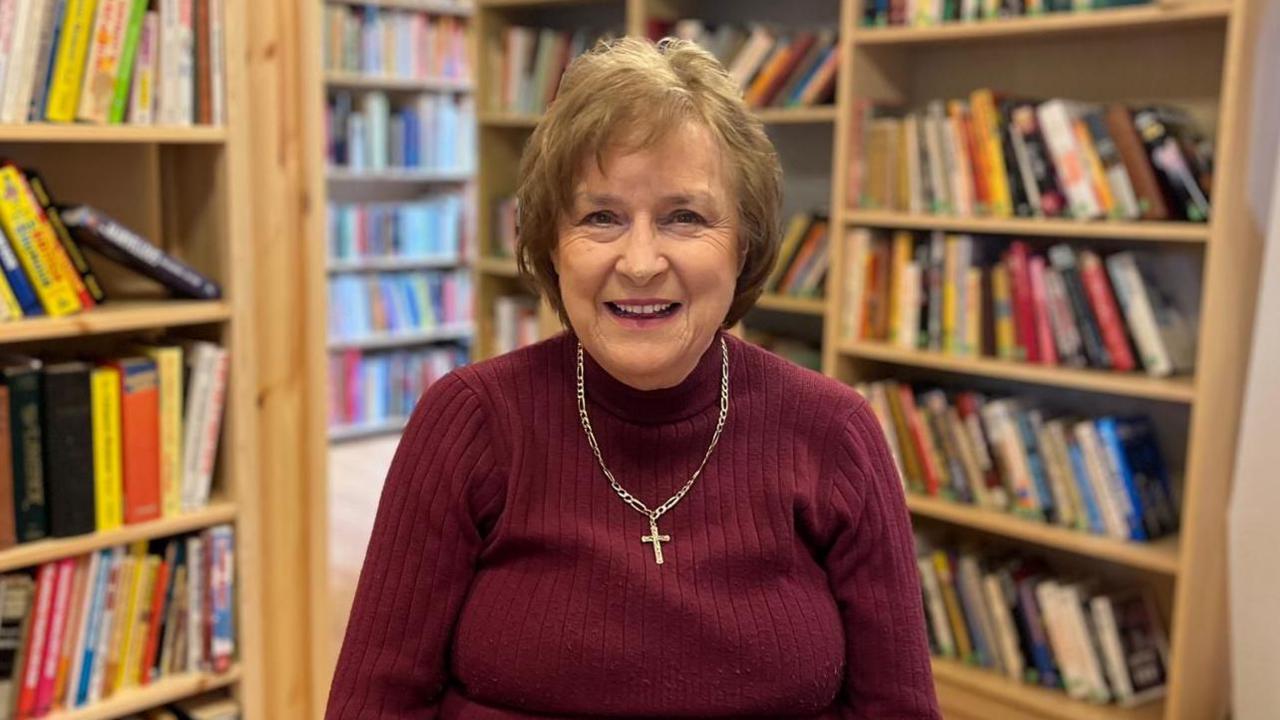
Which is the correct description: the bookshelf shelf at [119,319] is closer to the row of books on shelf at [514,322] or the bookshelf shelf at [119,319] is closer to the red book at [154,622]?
the red book at [154,622]

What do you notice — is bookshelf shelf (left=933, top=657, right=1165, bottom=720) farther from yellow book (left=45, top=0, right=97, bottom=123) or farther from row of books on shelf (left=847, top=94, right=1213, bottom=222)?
yellow book (left=45, top=0, right=97, bottom=123)

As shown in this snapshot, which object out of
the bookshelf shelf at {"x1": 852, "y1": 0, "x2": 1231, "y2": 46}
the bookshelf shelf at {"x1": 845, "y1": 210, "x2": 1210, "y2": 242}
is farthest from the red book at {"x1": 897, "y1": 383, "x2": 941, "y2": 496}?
the bookshelf shelf at {"x1": 852, "y1": 0, "x2": 1231, "y2": 46}

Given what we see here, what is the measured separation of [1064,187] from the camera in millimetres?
2432

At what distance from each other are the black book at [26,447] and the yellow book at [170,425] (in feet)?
0.62

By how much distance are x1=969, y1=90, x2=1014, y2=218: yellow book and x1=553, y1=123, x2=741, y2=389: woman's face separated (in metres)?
1.57

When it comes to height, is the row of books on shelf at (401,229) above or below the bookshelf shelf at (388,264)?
above

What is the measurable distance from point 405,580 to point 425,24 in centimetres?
457

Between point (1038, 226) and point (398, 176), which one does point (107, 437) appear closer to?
point (1038, 226)

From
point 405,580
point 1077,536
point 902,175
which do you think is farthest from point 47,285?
point 1077,536

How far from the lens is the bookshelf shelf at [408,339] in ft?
17.2

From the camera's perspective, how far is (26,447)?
5.99 feet

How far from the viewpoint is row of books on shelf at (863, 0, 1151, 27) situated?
2.37 metres

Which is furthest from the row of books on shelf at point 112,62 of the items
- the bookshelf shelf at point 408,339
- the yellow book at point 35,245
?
the bookshelf shelf at point 408,339

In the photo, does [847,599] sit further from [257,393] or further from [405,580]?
[257,393]
